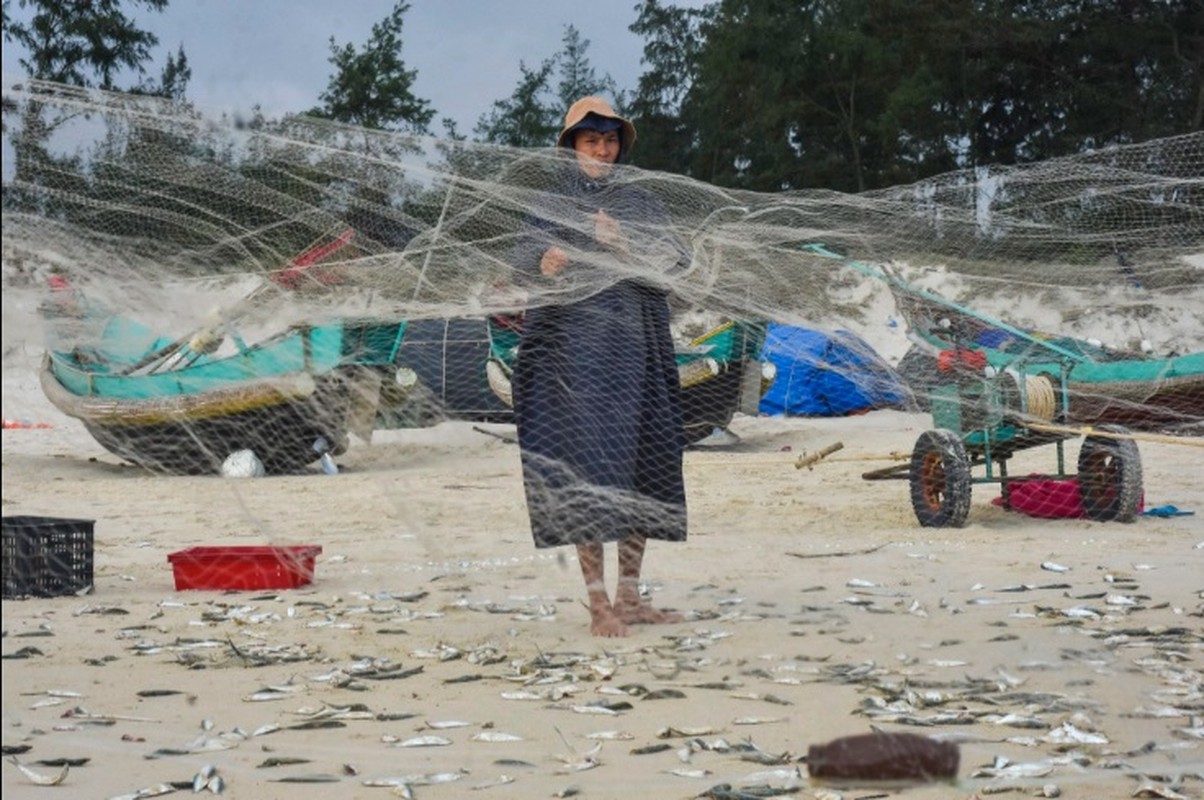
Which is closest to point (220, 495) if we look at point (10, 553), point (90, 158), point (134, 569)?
point (134, 569)

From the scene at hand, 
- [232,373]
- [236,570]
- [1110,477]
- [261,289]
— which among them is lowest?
[236,570]

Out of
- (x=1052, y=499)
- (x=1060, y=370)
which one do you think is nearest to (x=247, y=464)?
(x=1060, y=370)

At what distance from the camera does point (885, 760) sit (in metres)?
1.43

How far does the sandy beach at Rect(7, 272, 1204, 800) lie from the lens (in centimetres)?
351

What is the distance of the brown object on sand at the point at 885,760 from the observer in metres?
1.42

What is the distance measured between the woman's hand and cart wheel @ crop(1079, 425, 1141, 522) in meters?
3.98

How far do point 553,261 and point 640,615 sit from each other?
1302 millimetres

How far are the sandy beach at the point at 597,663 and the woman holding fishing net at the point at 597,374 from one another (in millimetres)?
388

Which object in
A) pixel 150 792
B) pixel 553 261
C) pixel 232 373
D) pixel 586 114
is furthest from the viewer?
pixel 232 373

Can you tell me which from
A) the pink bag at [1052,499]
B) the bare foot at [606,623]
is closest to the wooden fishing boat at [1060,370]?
the pink bag at [1052,499]

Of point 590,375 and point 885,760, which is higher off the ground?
point 590,375

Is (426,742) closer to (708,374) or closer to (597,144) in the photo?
(597,144)

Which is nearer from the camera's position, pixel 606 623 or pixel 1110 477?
pixel 606 623

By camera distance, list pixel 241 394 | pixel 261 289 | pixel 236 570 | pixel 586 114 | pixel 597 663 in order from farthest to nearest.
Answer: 1. pixel 241 394
2. pixel 236 570
3. pixel 586 114
4. pixel 597 663
5. pixel 261 289
